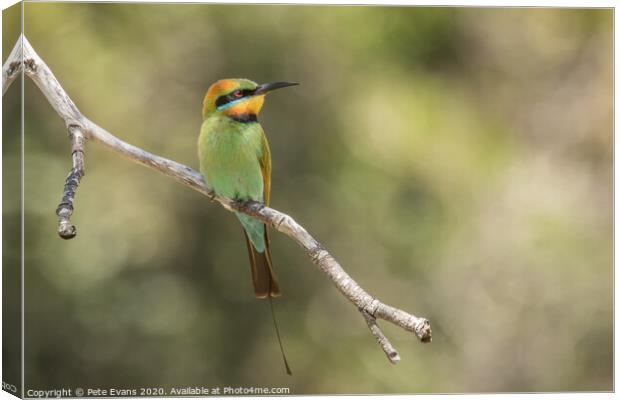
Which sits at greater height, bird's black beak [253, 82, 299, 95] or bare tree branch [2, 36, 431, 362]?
bird's black beak [253, 82, 299, 95]

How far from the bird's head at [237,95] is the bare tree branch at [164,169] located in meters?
0.36

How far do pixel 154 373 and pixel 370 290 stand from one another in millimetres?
1406

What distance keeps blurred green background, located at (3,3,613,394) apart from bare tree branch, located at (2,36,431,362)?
9 cm

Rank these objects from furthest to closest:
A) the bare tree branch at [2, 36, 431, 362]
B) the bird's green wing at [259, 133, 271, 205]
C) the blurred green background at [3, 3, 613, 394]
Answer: the bird's green wing at [259, 133, 271, 205] → the blurred green background at [3, 3, 613, 394] → the bare tree branch at [2, 36, 431, 362]

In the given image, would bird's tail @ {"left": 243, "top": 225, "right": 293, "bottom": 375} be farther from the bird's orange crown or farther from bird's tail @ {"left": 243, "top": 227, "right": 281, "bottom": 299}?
the bird's orange crown

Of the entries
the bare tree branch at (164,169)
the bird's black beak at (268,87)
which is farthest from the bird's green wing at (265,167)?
the bird's black beak at (268,87)

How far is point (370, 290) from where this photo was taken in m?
5.27

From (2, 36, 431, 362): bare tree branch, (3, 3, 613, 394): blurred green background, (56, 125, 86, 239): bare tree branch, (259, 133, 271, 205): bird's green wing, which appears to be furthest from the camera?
(259, 133, 271, 205): bird's green wing

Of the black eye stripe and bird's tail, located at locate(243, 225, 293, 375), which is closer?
the black eye stripe

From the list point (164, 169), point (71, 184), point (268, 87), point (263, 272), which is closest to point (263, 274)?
point (263, 272)

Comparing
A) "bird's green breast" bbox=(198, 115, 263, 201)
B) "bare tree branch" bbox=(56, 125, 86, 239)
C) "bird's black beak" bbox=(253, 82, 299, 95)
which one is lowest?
"bare tree branch" bbox=(56, 125, 86, 239)

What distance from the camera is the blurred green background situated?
174 inches

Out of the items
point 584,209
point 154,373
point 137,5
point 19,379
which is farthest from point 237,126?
point 584,209

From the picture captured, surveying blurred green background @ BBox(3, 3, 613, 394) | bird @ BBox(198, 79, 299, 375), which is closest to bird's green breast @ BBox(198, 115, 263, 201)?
bird @ BBox(198, 79, 299, 375)
